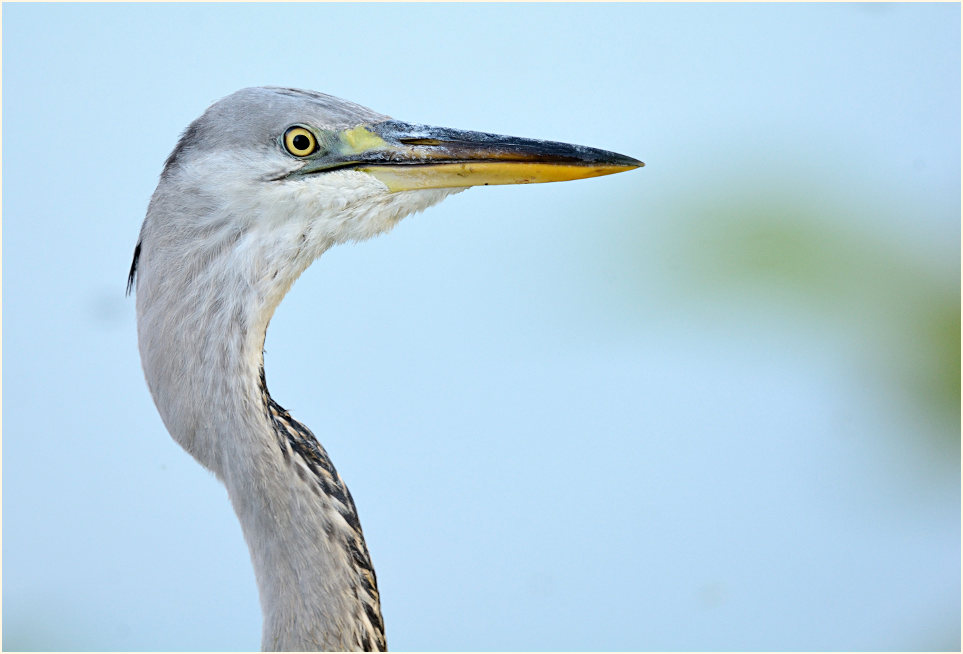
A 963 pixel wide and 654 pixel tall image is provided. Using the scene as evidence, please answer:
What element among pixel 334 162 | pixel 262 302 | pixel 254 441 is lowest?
pixel 254 441

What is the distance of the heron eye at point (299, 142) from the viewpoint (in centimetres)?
141

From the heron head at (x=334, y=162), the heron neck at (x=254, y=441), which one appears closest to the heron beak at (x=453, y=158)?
the heron head at (x=334, y=162)

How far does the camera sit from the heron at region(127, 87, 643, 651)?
1.37m

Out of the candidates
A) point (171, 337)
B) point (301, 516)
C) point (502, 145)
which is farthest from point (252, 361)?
point (502, 145)

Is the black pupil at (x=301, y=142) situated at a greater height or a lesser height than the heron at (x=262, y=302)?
greater

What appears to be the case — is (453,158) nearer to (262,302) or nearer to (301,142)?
(301,142)

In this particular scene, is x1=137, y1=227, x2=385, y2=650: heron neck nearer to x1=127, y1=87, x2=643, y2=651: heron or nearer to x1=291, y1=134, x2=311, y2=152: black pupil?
x1=127, y1=87, x2=643, y2=651: heron

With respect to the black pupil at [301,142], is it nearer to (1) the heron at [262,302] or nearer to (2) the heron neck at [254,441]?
(1) the heron at [262,302]

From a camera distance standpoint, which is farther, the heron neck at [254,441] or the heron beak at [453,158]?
the heron beak at [453,158]

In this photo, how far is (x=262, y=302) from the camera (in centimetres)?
138

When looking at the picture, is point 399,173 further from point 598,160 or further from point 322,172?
point 598,160

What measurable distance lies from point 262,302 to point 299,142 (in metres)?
0.26

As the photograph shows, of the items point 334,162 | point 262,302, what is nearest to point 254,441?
point 262,302

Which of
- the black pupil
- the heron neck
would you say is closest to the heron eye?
the black pupil
